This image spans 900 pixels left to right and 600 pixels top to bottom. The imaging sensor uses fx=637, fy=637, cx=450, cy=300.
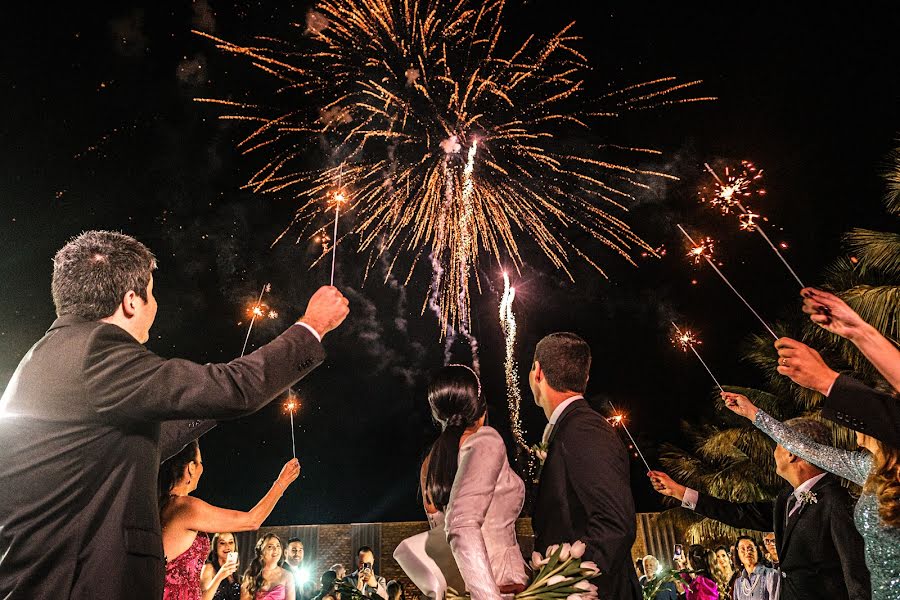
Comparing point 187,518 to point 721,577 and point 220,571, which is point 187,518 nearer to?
point 220,571

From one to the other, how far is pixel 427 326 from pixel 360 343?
418 centimetres

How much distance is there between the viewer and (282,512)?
3450cm

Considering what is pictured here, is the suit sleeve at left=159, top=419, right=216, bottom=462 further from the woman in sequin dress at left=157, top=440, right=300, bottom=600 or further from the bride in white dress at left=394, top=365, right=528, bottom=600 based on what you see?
the woman in sequin dress at left=157, top=440, right=300, bottom=600

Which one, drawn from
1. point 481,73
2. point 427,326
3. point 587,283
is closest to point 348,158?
point 481,73

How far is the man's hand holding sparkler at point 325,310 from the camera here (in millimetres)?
2658

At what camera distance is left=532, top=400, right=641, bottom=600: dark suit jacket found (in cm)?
295

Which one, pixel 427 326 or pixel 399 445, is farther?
pixel 399 445

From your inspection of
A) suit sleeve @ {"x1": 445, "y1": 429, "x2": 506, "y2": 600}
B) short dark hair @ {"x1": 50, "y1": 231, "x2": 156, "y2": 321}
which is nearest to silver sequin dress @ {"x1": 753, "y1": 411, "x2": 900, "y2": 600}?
suit sleeve @ {"x1": 445, "y1": 429, "x2": 506, "y2": 600}

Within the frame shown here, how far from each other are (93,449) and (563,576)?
1.93 m

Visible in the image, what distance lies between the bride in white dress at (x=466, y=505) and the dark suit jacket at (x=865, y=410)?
4.97 feet

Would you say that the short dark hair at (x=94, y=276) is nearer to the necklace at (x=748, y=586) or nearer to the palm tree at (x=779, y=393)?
the necklace at (x=748, y=586)

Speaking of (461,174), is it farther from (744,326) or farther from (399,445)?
(399,445)

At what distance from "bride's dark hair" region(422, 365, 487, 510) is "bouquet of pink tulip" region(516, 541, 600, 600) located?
2.20 ft

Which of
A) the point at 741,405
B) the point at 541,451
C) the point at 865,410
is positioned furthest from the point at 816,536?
the point at 541,451
